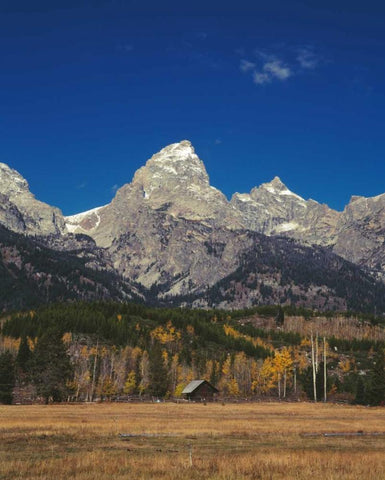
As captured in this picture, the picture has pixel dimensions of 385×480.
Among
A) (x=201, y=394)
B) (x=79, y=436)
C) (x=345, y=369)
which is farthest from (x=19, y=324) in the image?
(x=79, y=436)

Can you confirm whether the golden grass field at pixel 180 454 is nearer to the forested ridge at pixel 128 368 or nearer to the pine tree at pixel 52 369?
the pine tree at pixel 52 369

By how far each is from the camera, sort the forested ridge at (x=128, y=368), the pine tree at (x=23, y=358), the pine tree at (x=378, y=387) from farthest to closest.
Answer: the pine tree at (x=23, y=358)
the pine tree at (x=378, y=387)
the forested ridge at (x=128, y=368)

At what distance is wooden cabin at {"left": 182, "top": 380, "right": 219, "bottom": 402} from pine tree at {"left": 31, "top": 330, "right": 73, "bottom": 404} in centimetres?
4049

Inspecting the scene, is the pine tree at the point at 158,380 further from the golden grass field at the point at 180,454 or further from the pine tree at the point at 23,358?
→ the golden grass field at the point at 180,454

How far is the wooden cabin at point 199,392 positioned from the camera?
12331 cm

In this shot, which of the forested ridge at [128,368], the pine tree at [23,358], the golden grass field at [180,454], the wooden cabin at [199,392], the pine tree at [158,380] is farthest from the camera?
the pine tree at [23,358]

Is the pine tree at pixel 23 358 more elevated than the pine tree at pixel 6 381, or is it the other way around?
the pine tree at pixel 23 358

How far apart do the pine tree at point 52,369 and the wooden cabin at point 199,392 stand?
40493mm

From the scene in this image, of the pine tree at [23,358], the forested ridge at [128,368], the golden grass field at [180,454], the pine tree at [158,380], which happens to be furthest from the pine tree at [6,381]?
the golden grass field at [180,454]

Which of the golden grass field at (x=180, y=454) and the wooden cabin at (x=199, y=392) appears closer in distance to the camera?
the golden grass field at (x=180, y=454)

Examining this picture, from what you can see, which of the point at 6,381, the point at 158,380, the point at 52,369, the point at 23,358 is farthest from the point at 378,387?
the point at 23,358

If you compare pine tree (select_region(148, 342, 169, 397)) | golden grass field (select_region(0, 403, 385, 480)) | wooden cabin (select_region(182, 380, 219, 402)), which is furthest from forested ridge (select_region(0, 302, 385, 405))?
golden grass field (select_region(0, 403, 385, 480))

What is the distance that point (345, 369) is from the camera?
197875 millimetres

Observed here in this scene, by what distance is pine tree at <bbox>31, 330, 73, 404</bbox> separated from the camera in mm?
87688
